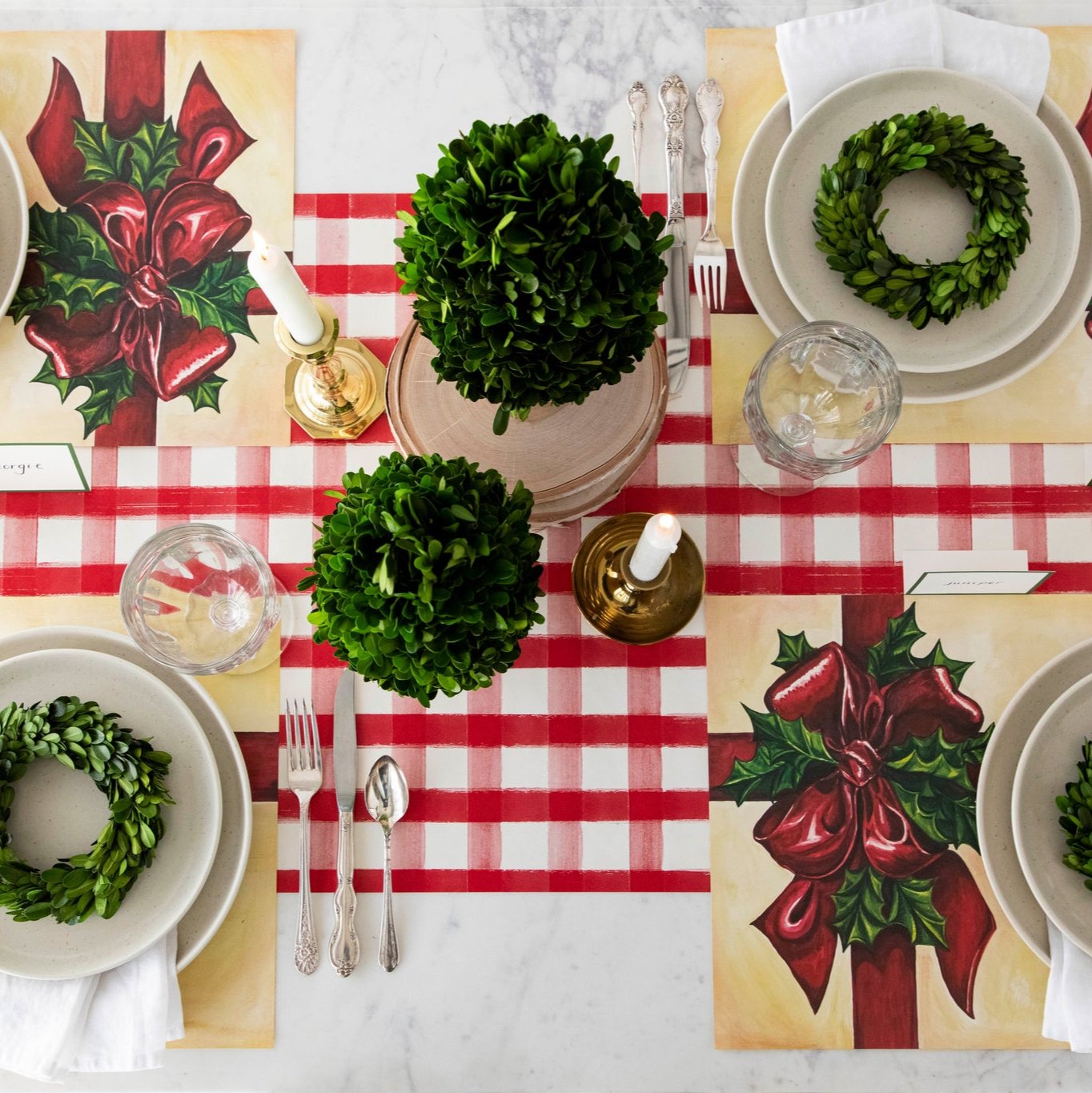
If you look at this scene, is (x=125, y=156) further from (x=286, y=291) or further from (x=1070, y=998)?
(x=1070, y=998)

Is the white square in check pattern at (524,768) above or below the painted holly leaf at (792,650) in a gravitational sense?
below

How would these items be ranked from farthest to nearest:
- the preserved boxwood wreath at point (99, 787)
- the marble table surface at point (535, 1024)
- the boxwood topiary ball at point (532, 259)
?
the marble table surface at point (535, 1024), the preserved boxwood wreath at point (99, 787), the boxwood topiary ball at point (532, 259)

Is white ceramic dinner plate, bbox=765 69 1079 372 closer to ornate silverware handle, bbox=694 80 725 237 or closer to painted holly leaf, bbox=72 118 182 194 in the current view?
ornate silverware handle, bbox=694 80 725 237

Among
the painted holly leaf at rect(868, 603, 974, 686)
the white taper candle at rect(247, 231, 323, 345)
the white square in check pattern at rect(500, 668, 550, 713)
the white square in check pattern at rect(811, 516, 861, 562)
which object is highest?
the white taper candle at rect(247, 231, 323, 345)

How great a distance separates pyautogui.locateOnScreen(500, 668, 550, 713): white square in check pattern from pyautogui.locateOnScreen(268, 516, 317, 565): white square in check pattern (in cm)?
→ 29

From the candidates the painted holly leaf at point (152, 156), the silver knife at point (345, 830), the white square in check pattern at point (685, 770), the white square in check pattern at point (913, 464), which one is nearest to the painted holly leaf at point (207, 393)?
the painted holly leaf at point (152, 156)

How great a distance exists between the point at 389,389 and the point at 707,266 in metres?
0.42

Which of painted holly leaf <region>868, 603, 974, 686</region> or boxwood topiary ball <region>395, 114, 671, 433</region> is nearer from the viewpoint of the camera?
boxwood topiary ball <region>395, 114, 671, 433</region>

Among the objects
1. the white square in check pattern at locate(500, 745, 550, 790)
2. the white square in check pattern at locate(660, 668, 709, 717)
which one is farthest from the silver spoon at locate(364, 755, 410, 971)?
the white square in check pattern at locate(660, 668, 709, 717)

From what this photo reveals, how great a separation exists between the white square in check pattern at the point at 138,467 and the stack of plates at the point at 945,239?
742 mm

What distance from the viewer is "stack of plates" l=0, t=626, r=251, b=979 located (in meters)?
0.97

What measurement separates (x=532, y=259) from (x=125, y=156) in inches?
28.4

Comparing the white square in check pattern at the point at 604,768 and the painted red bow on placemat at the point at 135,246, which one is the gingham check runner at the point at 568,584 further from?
the painted red bow on placemat at the point at 135,246

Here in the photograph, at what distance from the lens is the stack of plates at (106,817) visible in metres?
0.97
